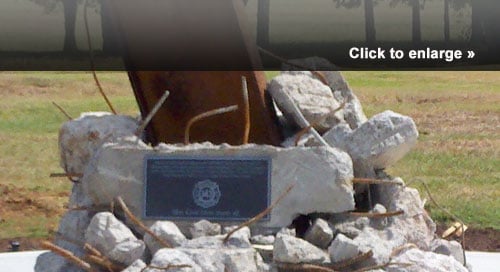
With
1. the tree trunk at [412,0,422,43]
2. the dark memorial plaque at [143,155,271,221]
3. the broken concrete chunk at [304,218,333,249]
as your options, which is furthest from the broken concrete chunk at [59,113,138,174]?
the tree trunk at [412,0,422,43]

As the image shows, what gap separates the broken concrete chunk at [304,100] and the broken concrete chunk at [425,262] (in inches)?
37.2

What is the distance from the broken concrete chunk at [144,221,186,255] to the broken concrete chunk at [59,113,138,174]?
759 millimetres

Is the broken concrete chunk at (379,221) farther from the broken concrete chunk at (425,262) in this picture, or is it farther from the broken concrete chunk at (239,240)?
→ the broken concrete chunk at (239,240)

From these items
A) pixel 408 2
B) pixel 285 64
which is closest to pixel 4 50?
pixel 408 2

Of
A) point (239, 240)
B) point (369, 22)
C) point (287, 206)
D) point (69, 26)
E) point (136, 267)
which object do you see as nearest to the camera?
point (136, 267)

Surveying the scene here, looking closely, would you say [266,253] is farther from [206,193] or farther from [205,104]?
[205,104]

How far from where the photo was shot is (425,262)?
6012mm

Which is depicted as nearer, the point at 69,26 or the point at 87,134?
the point at 87,134

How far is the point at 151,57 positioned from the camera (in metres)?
6.68

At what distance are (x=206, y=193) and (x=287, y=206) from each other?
438 millimetres

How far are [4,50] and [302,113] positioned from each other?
24086mm

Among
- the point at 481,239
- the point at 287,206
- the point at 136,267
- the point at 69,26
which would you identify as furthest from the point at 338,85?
the point at 69,26

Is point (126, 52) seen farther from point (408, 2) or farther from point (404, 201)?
point (408, 2)

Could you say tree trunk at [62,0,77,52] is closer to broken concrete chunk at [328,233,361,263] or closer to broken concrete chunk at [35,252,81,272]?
broken concrete chunk at [35,252,81,272]
